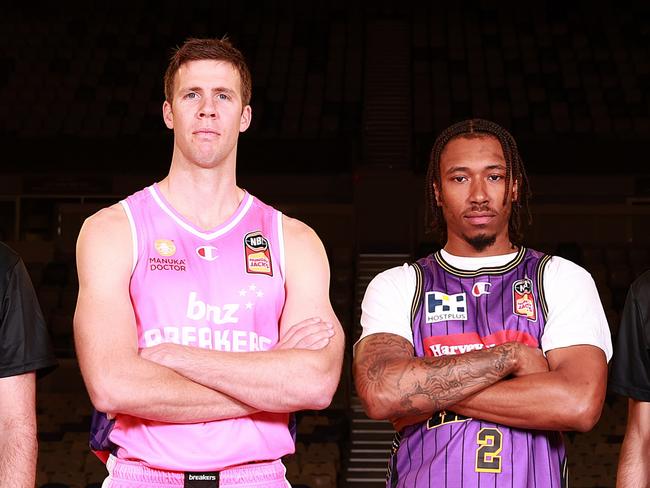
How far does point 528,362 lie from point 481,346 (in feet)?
0.67

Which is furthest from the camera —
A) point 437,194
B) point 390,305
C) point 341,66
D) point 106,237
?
point 341,66

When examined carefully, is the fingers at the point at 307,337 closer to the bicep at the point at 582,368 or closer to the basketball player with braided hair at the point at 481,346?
the basketball player with braided hair at the point at 481,346

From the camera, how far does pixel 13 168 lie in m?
16.6

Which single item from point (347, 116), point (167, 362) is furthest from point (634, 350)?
point (347, 116)

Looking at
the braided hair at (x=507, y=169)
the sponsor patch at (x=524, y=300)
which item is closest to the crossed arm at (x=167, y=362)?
the sponsor patch at (x=524, y=300)

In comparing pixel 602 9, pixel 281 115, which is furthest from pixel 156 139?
pixel 602 9

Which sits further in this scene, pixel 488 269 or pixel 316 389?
pixel 488 269

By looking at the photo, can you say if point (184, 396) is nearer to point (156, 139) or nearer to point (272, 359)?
point (272, 359)

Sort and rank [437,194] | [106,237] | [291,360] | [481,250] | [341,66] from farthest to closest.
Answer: [341,66]
[437,194]
[481,250]
[106,237]
[291,360]

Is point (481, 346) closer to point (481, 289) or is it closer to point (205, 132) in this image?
point (481, 289)

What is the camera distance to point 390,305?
3.26 meters

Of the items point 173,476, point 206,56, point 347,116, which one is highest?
point 347,116

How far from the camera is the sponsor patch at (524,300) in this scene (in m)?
3.18

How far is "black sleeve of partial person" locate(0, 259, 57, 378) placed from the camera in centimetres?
284
